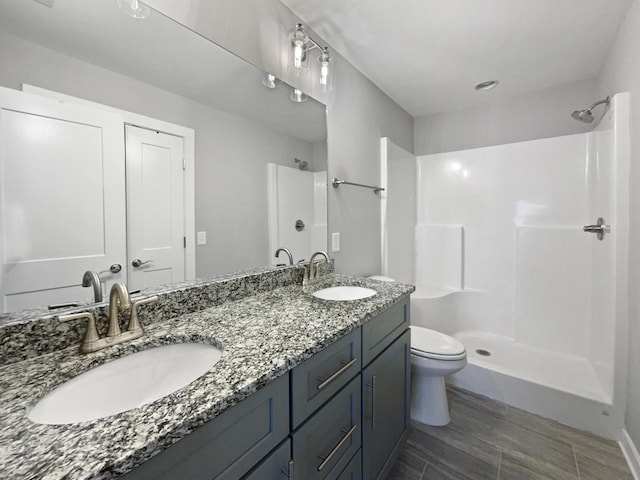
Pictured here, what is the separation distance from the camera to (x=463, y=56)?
1.88 metres

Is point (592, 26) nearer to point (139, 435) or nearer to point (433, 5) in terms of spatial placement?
point (433, 5)

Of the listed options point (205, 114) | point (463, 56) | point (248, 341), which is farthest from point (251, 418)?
point (463, 56)

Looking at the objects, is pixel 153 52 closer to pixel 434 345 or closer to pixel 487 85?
pixel 434 345

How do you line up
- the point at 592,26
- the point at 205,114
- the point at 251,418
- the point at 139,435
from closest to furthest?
the point at 139,435
the point at 251,418
the point at 205,114
the point at 592,26

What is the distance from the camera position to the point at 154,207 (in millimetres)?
969

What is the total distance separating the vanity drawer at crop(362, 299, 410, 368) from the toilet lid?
0.33 m

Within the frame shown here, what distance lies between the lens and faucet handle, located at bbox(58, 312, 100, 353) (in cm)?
73

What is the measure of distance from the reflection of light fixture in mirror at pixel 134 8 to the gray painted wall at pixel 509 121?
2.52 meters

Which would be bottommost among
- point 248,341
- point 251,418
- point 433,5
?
point 251,418

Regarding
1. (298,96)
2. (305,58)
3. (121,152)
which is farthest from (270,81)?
(121,152)

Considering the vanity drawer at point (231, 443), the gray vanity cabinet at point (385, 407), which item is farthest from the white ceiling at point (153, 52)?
the gray vanity cabinet at point (385, 407)

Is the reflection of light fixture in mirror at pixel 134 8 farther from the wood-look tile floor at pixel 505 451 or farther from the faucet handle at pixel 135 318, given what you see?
the wood-look tile floor at pixel 505 451

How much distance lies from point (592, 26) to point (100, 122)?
2.48m

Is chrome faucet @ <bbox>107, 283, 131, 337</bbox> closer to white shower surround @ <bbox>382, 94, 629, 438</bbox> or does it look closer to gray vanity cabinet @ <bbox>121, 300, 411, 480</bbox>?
gray vanity cabinet @ <bbox>121, 300, 411, 480</bbox>
